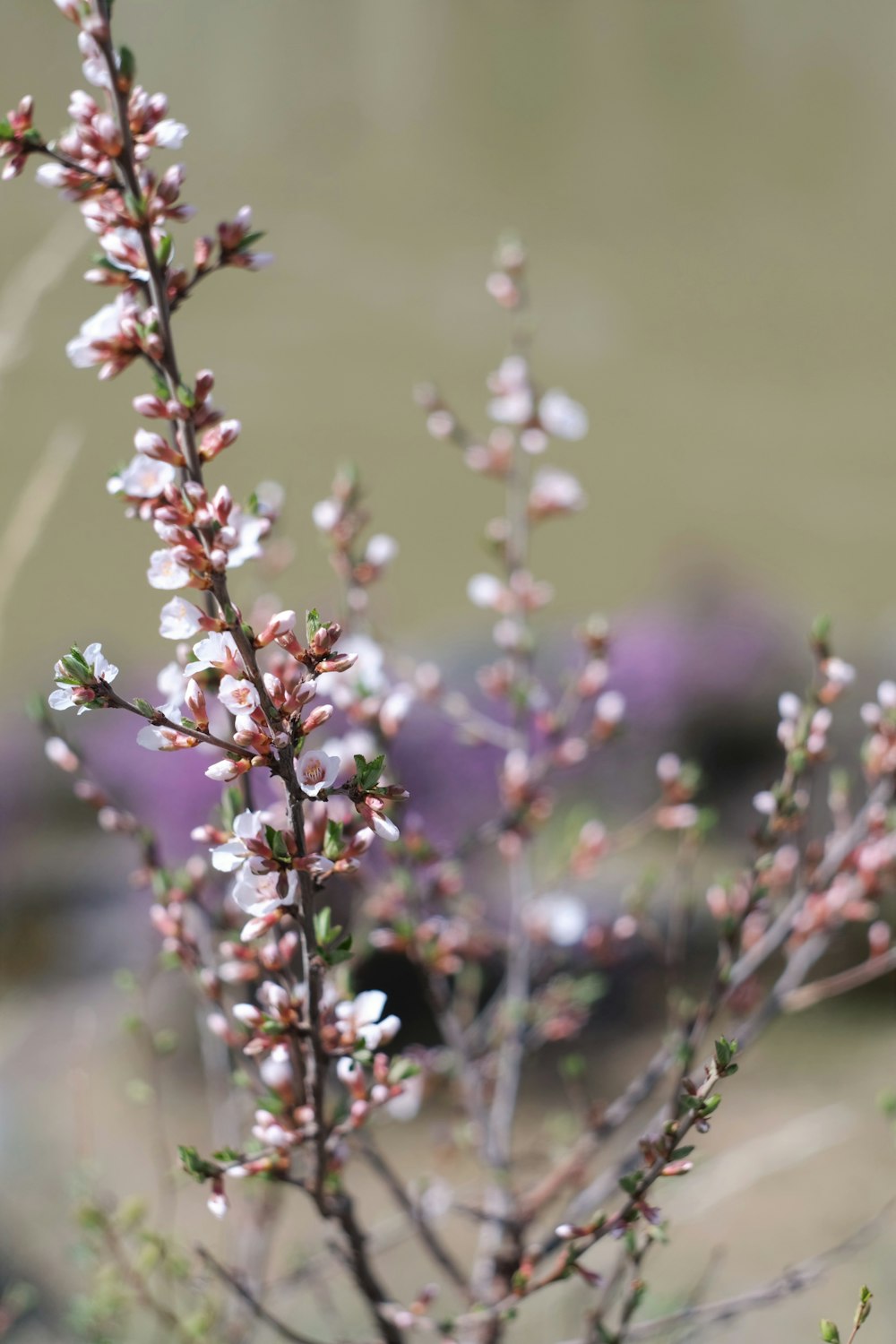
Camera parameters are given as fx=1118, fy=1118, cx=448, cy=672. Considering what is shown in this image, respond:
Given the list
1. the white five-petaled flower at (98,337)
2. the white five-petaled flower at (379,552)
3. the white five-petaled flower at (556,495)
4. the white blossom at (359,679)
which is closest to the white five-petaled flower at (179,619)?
the white five-petaled flower at (98,337)

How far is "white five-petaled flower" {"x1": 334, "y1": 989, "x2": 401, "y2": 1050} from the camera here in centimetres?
57

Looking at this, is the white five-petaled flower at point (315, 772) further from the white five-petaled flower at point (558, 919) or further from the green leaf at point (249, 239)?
the white five-petaled flower at point (558, 919)

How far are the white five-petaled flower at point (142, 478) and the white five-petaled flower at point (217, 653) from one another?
8 cm

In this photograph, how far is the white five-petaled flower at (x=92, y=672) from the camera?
436mm

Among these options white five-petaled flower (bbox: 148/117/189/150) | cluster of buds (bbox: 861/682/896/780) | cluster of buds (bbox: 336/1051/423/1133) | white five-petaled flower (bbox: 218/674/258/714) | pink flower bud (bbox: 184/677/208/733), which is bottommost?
cluster of buds (bbox: 336/1051/423/1133)

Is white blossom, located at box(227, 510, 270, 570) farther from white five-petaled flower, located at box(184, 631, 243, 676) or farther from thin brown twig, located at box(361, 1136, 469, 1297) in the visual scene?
thin brown twig, located at box(361, 1136, 469, 1297)

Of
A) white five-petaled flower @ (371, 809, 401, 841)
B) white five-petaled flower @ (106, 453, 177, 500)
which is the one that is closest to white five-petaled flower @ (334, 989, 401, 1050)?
white five-petaled flower @ (371, 809, 401, 841)

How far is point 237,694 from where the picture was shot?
47 cm

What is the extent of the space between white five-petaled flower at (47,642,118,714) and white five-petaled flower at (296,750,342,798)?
0.09 m

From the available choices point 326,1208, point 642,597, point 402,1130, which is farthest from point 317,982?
point 642,597

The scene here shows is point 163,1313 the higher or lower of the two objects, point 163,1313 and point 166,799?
the lower

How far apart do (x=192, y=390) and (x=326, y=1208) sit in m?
0.48

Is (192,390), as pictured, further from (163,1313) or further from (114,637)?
(114,637)

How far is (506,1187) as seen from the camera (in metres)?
1.01
